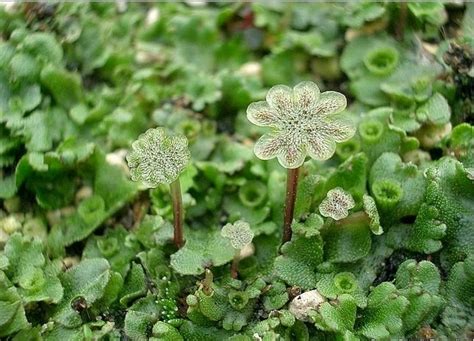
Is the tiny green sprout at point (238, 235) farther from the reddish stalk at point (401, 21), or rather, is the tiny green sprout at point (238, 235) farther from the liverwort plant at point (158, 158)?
the reddish stalk at point (401, 21)

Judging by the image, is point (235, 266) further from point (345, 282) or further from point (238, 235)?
point (345, 282)

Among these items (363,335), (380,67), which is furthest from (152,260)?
(380,67)

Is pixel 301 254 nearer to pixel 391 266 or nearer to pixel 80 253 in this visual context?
pixel 391 266

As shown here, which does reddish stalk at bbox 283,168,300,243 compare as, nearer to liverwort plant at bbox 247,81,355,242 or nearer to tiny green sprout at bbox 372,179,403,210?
liverwort plant at bbox 247,81,355,242

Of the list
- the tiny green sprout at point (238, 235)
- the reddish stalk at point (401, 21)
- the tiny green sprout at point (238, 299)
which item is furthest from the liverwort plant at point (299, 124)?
Result: the reddish stalk at point (401, 21)

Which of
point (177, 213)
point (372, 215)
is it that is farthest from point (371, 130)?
point (177, 213)
